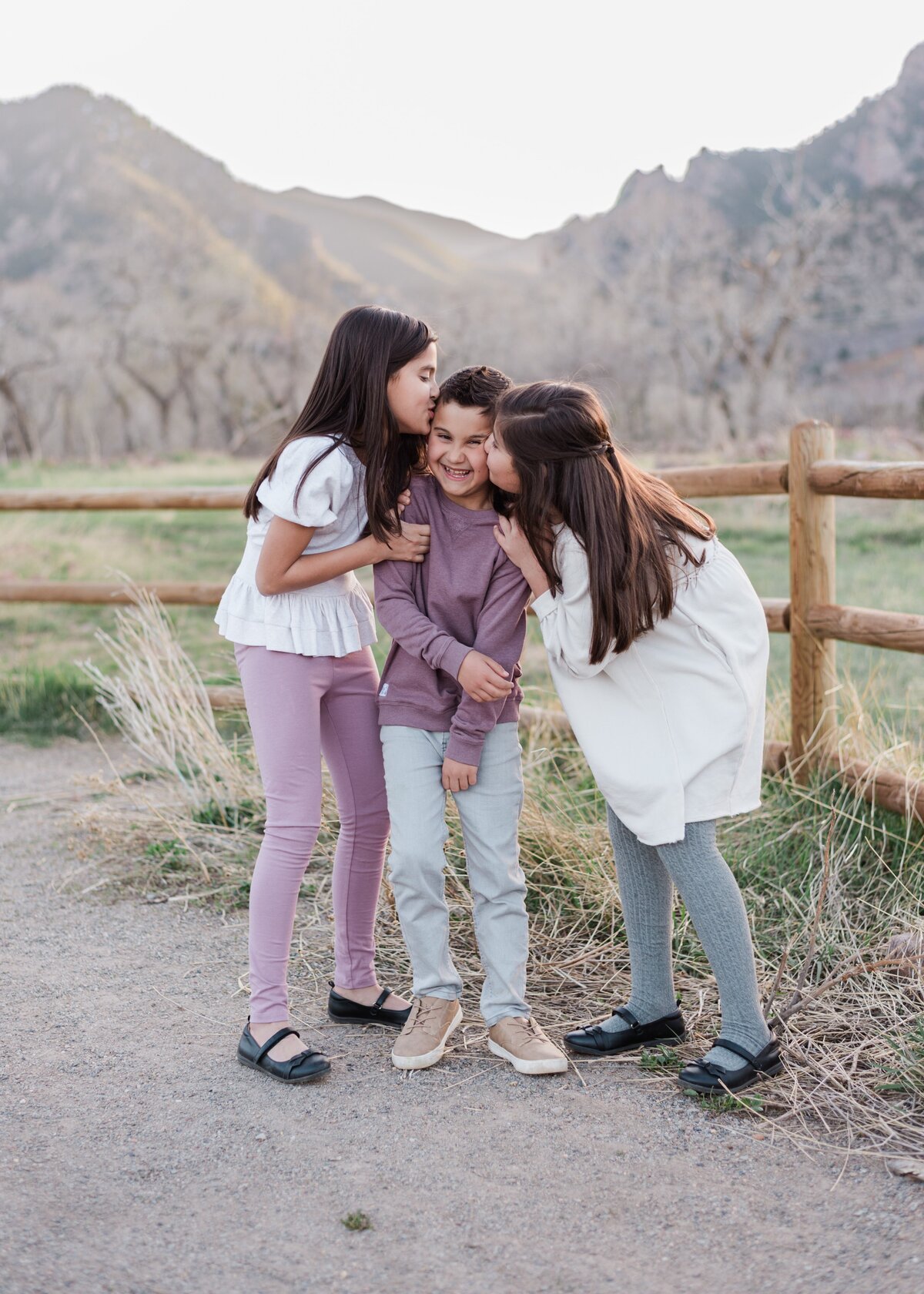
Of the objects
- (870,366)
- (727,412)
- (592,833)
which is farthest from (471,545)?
(870,366)

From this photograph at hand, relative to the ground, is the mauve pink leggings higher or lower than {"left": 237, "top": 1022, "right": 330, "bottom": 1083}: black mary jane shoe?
higher

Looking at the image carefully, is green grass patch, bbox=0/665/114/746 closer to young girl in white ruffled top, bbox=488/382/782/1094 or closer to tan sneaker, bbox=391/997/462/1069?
tan sneaker, bbox=391/997/462/1069

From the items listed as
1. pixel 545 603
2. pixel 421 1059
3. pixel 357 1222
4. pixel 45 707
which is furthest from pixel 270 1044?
pixel 45 707

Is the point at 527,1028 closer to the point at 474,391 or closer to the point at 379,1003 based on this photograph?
the point at 379,1003

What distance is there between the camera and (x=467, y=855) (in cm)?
244

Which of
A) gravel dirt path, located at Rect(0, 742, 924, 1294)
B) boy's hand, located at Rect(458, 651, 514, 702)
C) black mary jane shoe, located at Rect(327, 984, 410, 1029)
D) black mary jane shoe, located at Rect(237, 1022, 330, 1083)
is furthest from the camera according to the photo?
black mary jane shoe, located at Rect(327, 984, 410, 1029)

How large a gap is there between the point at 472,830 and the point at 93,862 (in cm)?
187

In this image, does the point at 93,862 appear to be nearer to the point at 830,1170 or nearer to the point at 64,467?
the point at 830,1170

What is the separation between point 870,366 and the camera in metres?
34.5

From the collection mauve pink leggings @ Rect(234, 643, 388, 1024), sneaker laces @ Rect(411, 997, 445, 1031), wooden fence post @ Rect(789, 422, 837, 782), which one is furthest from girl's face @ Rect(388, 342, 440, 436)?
wooden fence post @ Rect(789, 422, 837, 782)

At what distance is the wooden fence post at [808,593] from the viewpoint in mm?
3617

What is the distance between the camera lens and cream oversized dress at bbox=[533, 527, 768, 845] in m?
2.23

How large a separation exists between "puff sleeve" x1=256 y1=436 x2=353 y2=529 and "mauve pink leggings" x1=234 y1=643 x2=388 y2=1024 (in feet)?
0.99

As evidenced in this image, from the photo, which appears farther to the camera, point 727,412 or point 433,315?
point 433,315
